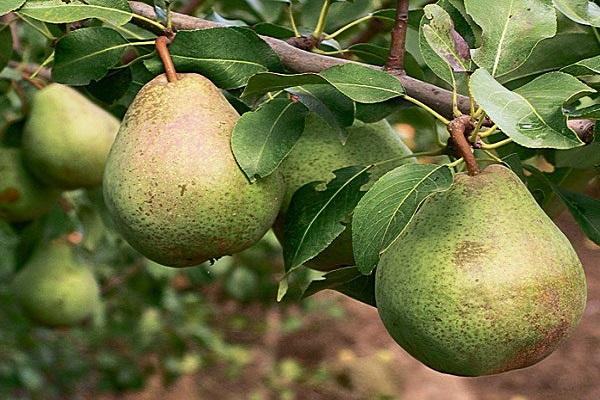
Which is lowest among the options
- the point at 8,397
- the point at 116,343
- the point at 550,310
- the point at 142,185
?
the point at 116,343

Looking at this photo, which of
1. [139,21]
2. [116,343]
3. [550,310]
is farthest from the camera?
[116,343]

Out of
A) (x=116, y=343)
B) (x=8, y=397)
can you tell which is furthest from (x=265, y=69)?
(x=116, y=343)

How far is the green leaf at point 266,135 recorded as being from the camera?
3.17ft

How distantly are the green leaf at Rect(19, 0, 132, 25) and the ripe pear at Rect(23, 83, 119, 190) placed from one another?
2.37ft

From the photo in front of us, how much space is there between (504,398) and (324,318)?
3.75 ft

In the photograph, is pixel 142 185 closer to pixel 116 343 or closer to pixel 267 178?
pixel 267 178

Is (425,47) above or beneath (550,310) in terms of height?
above

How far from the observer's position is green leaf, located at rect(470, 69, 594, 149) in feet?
2.54

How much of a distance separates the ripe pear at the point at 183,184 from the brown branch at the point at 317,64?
131 millimetres

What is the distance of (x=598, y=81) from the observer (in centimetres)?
99

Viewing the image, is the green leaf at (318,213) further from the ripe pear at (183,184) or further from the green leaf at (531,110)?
the green leaf at (531,110)

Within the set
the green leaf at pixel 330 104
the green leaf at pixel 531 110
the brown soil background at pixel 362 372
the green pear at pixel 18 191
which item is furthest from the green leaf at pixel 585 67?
the brown soil background at pixel 362 372

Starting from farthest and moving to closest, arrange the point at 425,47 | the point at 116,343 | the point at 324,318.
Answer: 1. the point at 324,318
2. the point at 116,343
3. the point at 425,47

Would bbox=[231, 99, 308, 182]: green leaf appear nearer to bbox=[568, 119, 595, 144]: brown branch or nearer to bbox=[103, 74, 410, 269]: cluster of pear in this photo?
bbox=[103, 74, 410, 269]: cluster of pear
